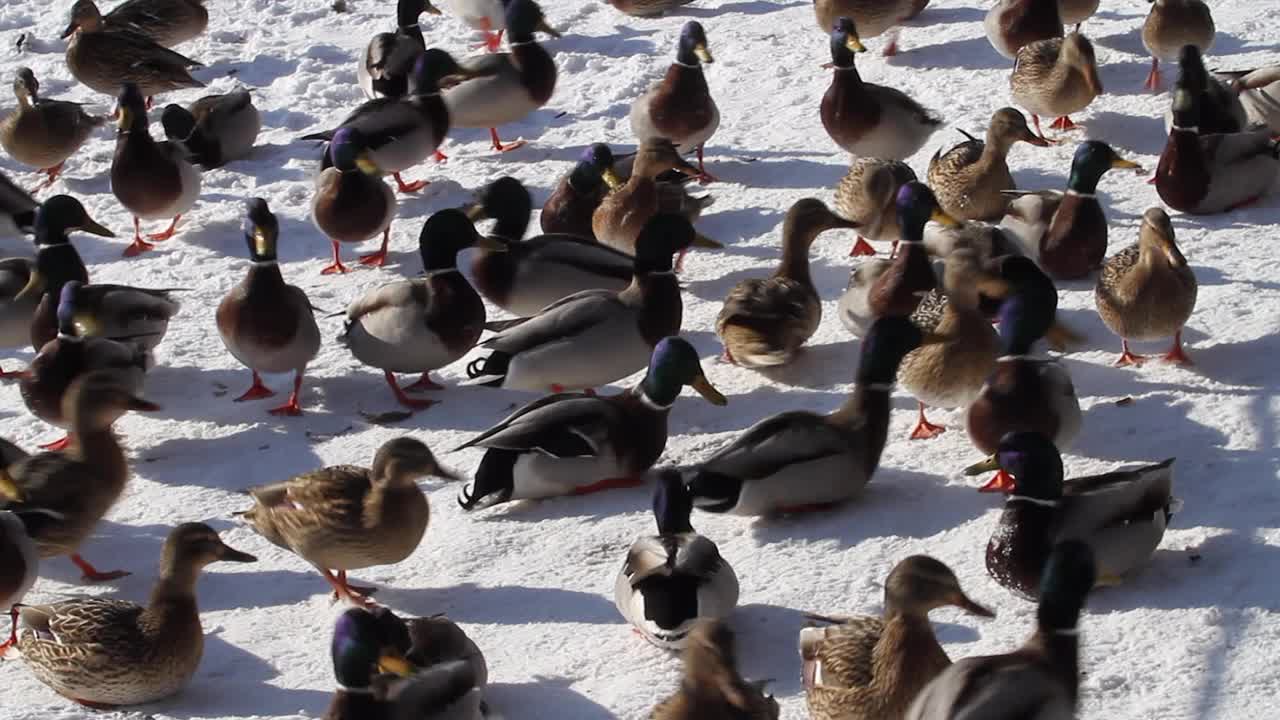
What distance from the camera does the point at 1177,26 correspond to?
877 cm

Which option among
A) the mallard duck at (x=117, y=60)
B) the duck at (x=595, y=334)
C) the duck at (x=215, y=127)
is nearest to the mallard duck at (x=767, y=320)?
the duck at (x=595, y=334)

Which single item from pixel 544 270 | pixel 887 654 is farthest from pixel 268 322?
pixel 887 654

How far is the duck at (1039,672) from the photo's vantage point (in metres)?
4.16

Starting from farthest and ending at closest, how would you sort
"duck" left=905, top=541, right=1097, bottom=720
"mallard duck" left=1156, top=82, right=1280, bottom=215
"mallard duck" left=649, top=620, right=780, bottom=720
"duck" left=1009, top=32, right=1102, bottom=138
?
"duck" left=1009, top=32, right=1102, bottom=138
"mallard duck" left=1156, top=82, right=1280, bottom=215
"mallard duck" left=649, top=620, right=780, bottom=720
"duck" left=905, top=541, right=1097, bottom=720

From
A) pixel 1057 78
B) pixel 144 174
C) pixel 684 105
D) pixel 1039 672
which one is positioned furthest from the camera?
pixel 684 105

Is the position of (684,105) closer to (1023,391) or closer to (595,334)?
(595,334)

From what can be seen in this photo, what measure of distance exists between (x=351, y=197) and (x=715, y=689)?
3999 mm

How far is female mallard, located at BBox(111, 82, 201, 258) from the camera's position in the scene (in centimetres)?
828

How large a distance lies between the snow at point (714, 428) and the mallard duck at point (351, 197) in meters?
0.21

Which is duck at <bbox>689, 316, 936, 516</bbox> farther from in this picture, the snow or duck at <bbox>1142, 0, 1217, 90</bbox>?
duck at <bbox>1142, 0, 1217, 90</bbox>

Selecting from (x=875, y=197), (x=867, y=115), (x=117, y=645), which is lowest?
(x=117, y=645)

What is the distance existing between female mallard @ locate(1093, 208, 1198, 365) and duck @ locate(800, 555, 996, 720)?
207 cm

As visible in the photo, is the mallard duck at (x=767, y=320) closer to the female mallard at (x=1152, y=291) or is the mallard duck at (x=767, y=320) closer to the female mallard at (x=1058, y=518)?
the female mallard at (x=1152, y=291)

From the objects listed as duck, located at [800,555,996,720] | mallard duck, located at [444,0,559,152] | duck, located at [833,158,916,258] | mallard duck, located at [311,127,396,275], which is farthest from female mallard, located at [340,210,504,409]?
duck, located at [800,555,996,720]
